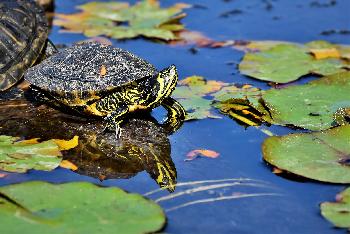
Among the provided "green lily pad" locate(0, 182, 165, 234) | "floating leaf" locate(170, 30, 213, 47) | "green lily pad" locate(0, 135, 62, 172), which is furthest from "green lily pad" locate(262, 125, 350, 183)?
"floating leaf" locate(170, 30, 213, 47)

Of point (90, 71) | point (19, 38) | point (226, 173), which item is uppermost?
point (90, 71)

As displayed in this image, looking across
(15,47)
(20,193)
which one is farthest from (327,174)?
(15,47)

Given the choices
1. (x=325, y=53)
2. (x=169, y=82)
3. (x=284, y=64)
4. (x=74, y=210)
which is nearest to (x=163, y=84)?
→ (x=169, y=82)

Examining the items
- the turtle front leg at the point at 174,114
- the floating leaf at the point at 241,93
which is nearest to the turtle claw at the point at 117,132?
the turtle front leg at the point at 174,114

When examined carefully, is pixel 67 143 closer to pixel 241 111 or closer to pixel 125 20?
pixel 241 111

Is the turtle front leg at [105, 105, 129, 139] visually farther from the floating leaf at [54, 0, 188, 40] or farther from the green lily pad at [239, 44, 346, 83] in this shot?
the floating leaf at [54, 0, 188, 40]

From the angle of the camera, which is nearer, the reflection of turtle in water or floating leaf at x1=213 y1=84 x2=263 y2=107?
the reflection of turtle in water

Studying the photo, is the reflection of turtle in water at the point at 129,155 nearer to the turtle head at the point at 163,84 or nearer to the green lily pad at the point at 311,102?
the turtle head at the point at 163,84
